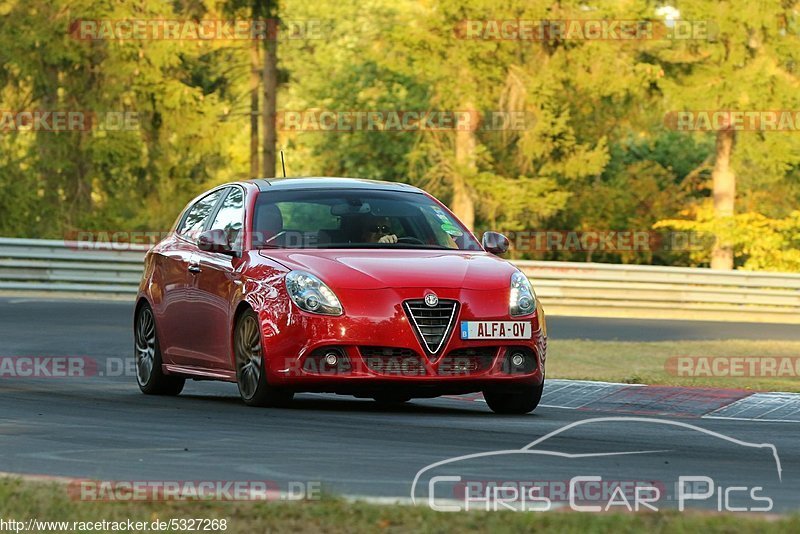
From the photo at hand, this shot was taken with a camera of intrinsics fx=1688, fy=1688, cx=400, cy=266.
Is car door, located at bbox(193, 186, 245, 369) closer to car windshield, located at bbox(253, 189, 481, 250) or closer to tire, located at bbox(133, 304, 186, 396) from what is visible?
car windshield, located at bbox(253, 189, 481, 250)

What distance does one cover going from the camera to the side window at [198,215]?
13.2 m

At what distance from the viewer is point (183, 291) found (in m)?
12.7

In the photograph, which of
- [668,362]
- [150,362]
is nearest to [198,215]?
[150,362]

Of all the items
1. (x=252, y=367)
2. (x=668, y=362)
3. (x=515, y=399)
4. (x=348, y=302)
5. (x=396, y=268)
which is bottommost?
(x=668, y=362)

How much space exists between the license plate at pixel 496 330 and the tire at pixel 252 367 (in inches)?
49.9

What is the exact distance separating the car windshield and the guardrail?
1810 centimetres

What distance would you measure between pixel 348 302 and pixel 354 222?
134 cm

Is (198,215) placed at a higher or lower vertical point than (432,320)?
higher

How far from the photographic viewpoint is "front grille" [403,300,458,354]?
35.6 ft

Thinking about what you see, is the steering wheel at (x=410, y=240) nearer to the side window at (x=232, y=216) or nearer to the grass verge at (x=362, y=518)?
the side window at (x=232, y=216)

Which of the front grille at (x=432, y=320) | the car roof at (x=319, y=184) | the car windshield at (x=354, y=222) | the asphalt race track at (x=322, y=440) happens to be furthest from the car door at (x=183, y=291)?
the front grille at (x=432, y=320)

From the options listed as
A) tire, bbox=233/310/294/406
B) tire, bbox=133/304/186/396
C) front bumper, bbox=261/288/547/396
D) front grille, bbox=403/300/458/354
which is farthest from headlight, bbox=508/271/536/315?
tire, bbox=133/304/186/396

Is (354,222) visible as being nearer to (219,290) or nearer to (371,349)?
(219,290)

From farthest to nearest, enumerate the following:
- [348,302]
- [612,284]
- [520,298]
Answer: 1. [612,284]
2. [520,298]
3. [348,302]
